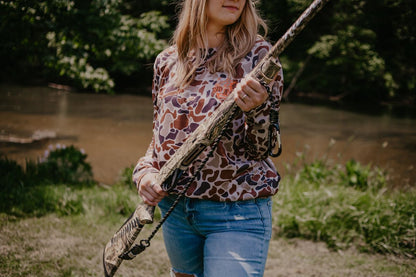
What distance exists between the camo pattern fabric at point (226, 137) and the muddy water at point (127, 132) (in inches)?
163

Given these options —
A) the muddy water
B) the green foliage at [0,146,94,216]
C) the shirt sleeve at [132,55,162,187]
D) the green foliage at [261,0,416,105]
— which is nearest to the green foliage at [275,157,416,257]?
the muddy water

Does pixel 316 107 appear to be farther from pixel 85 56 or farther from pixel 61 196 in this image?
pixel 61 196

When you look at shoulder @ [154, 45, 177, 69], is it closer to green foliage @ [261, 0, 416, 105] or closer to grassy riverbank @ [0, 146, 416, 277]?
grassy riverbank @ [0, 146, 416, 277]

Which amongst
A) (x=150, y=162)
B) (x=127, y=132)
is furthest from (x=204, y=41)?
(x=127, y=132)

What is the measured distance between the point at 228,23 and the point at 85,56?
4424mm

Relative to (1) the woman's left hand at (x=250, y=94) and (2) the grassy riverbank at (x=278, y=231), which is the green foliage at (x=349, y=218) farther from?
(1) the woman's left hand at (x=250, y=94)

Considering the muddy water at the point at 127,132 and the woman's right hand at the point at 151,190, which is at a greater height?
the woman's right hand at the point at 151,190

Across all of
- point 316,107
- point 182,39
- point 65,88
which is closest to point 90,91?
point 65,88

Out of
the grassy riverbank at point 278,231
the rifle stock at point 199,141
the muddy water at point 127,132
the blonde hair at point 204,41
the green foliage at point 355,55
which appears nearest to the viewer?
the rifle stock at point 199,141

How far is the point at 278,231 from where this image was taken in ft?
13.2

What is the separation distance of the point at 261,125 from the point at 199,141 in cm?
24

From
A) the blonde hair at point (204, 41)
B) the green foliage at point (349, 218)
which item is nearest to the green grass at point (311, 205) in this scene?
the green foliage at point (349, 218)

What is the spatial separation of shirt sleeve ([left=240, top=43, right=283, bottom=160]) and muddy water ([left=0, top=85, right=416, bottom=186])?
415 centimetres

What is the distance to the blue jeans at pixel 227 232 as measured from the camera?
4.66 feet
